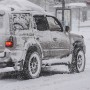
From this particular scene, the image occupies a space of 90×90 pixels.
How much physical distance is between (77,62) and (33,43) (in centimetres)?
249

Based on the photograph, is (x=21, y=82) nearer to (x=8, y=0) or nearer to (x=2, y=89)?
(x=2, y=89)

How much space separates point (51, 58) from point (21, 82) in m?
1.81

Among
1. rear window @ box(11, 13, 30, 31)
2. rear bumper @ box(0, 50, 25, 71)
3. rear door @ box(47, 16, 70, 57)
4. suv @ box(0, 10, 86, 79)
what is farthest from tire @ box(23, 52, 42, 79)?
rear door @ box(47, 16, 70, 57)

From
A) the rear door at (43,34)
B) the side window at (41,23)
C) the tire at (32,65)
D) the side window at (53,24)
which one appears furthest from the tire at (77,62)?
the tire at (32,65)

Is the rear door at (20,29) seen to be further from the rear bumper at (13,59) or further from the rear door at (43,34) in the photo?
the rear door at (43,34)

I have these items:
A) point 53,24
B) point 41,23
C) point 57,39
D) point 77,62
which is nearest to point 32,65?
point 41,23

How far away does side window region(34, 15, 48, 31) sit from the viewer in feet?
45.1

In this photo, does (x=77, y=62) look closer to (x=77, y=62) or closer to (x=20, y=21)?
(x=77, y=62)

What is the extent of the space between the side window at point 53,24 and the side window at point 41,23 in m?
0.27

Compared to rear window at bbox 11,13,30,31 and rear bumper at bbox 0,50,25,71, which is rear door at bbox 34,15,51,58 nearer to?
rear window at bbox 11,13,30,31

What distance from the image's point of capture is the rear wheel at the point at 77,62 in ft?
49.4

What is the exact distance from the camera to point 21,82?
1250 cm

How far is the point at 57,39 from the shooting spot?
563 inches

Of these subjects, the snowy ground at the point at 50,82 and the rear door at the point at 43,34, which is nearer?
the snowy ground at the point at 50,82
